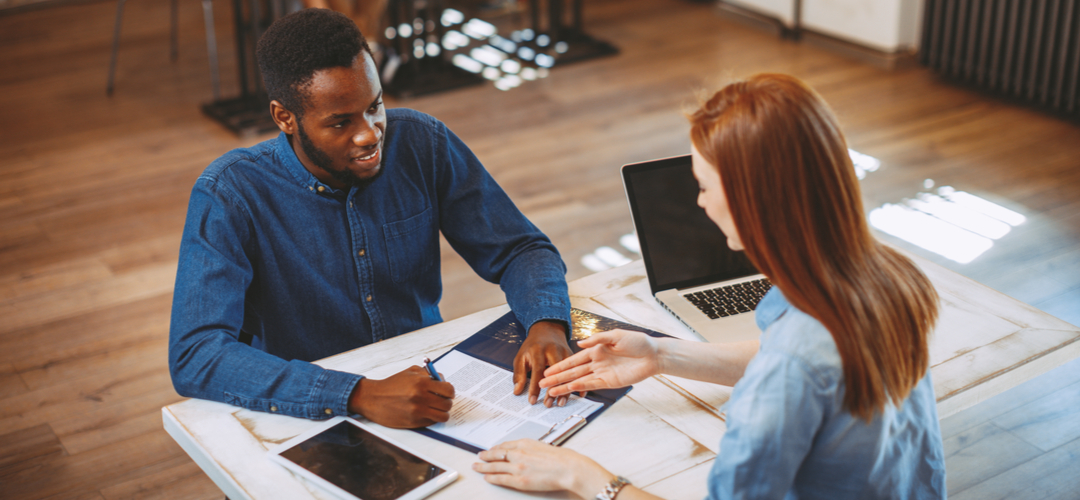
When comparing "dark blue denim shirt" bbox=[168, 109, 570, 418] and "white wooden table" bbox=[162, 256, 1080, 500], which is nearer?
"white wooden table" bbox=[162, 256, 1080, 500]

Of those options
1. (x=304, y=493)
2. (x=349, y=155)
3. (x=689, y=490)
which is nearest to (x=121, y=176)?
(x=349, y=155)

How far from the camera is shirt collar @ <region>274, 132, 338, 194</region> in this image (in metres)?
1.46

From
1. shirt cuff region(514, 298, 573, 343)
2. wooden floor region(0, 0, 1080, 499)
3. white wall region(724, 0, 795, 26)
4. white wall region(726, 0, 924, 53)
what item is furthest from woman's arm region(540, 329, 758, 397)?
white wall region(724, 0, 795, 26)

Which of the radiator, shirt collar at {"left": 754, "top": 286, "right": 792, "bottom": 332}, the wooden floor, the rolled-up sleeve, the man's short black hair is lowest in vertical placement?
the wooden floor

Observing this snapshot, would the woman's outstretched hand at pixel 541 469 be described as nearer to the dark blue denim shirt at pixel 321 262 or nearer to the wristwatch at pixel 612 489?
the wristwatch at pixel 612 489

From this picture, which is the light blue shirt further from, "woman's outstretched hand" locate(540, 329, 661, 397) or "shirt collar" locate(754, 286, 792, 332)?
"woman's outstretched hand" locate(540, 329, 661, 397)

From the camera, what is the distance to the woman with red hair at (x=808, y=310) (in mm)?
881

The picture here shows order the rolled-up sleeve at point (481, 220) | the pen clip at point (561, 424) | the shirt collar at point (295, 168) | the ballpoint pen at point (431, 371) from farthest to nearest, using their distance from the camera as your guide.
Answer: the rolled-up sleeve at point (481, 220) → the shirt collar at point (295, 168) → the ballpoint pen at point (431, 371) → the pen clip at point (561, 424)

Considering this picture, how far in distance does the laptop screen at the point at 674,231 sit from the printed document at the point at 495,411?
0.38 metres

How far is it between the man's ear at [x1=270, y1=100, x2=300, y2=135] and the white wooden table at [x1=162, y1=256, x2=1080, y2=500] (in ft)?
1.27

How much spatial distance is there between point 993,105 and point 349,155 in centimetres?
366

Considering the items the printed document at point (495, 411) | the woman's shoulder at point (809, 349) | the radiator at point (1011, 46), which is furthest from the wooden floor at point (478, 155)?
the woman's shoulder at point (809, 349)

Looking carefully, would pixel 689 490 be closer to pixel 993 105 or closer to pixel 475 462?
pixel 475 462

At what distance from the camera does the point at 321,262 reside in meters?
1.50
